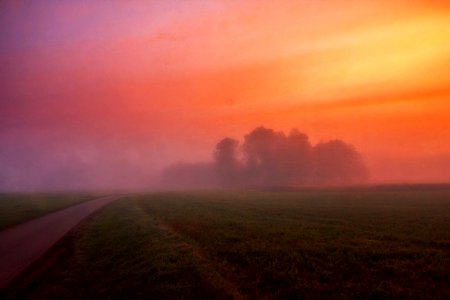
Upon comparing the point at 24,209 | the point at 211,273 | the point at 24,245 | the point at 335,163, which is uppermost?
the point at 335,163

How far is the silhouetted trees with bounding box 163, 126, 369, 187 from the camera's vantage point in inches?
5103

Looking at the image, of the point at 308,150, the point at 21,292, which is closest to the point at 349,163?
the point at 308,150

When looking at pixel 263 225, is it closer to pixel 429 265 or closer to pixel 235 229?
pixel 235 229

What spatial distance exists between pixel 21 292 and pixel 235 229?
1715cm

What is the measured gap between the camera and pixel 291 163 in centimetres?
12838

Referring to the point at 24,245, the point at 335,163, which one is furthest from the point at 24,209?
the point at 335,163

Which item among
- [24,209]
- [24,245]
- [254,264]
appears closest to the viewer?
[254,264]

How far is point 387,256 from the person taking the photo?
1819cm

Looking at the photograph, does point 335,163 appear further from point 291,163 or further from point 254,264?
point 254,264

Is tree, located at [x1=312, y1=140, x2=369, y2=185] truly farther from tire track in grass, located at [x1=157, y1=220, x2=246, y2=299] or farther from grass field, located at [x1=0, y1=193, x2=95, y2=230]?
tire track in grass, located at [x1=157, y1=220, x2=246, y2=299]

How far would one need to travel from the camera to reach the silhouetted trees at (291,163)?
12962 centimetres

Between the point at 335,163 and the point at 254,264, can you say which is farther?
the point at 335,163

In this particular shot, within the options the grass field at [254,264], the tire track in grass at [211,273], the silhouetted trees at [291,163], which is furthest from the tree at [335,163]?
the tire track in grass at [211,273]

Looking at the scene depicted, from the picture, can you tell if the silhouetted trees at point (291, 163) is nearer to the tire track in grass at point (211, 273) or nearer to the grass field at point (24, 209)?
the grass field at point (24, 209)
